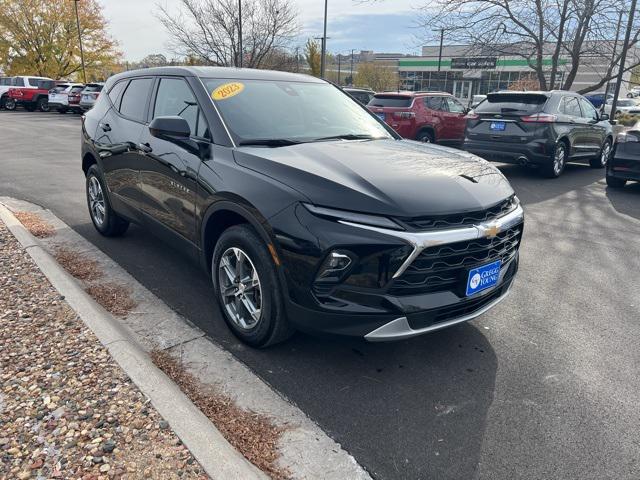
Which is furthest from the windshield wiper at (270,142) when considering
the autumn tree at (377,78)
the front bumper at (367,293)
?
the autumn tree at (377,78)

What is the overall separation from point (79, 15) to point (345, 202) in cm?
4929

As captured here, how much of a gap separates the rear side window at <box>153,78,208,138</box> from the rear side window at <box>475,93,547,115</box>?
7252 millimetres

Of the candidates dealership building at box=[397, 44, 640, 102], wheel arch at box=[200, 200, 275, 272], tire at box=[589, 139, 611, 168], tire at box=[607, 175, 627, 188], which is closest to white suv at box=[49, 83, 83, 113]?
tire at box=[589, 139, 611, 168]

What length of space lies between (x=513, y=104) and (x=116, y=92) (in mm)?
7362

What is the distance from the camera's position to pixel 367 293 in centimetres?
260

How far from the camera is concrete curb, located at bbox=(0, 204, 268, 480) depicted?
6.86ft

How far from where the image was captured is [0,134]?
1678 centimetres

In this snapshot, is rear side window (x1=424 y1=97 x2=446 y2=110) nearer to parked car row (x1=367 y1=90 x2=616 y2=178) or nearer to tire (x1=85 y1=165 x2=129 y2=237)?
parked car row (x1=367 y1=90 x2=616 y2=178)

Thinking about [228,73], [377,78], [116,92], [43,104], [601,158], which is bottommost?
[601,158]

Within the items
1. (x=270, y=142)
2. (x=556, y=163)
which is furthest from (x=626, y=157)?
(x=270, y=142)

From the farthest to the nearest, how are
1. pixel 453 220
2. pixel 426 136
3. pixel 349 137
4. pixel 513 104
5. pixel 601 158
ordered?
1. pixel 426 136
2. pixel 601 158
3. pixel 513 104
4. pixel 349 137
5. pixel 453 220

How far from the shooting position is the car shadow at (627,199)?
7.40m

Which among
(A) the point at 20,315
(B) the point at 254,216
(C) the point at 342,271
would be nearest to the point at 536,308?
(C) the point at 342,271

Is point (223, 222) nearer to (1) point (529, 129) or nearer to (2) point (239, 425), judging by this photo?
(2) point (239, 425)
